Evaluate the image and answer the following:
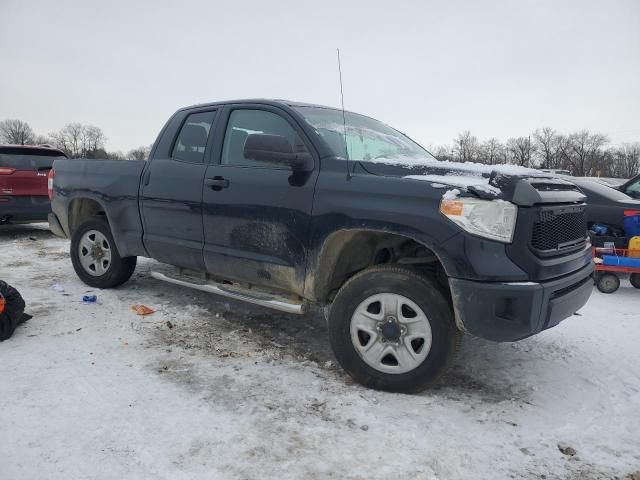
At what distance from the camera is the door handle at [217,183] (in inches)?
152

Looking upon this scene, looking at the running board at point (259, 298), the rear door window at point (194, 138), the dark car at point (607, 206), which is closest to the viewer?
the running board at point (259, 298)

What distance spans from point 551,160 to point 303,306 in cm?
9862

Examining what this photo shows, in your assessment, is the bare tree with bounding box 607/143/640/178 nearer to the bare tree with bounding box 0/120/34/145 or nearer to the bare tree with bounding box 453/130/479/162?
the bare tree with bounding box 453/130/479/162

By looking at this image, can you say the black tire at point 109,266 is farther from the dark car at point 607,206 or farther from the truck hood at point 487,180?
the dark car at point 607,206

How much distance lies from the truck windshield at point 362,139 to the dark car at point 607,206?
149 inches

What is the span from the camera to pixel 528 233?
2.71 metres

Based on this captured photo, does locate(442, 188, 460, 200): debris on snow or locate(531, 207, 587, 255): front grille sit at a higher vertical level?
locate(442, 188, 460, 200): debris on snow

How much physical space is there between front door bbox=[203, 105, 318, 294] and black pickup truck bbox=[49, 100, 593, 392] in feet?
0.04

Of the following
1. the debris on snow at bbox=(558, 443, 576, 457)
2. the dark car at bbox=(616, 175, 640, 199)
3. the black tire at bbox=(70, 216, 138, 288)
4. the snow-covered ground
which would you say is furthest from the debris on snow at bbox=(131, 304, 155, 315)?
the dark car at bbox=(616, 175, 640, 199)

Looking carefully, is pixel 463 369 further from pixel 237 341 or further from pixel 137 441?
pixel 137 441

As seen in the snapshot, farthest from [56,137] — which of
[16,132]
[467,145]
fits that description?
A: [467,145]

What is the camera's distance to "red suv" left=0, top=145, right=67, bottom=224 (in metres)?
8.12

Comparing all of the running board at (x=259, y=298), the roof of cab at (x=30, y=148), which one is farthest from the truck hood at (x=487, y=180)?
the roof of cab at (x=30, y=148)

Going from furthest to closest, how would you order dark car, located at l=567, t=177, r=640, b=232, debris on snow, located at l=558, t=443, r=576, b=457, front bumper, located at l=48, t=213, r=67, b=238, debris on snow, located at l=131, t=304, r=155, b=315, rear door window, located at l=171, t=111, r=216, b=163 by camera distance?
dark car, located at l=567, t=177, r=640, b=232 → front bumper, located at l=48, t=213, r=67, b=238 → debris on snow, located at l=131, t=304, r=155, b=315 → rear door window, located at l=171, t=111, r=216, b=163 → debris on snow, located at l=558, t=443, r=576, b=457
